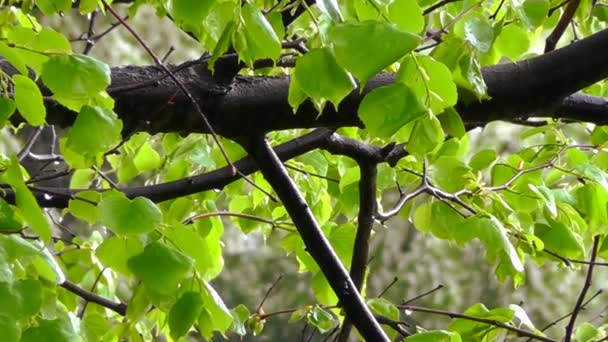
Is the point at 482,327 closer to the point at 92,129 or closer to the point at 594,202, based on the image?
the point at 594,202

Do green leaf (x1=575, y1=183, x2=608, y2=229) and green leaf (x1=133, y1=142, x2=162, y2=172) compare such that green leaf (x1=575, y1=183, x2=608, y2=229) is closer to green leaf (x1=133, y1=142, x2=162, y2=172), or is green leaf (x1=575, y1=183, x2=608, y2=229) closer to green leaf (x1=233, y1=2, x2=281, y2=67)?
green leaf (x1=233, y1=2, x2=281, y2=67)

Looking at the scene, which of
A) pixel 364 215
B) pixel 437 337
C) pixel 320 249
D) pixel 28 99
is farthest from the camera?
pixel 364 215

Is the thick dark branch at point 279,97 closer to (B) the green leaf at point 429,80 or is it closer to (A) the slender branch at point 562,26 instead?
(A) the slender branch at point 562,26

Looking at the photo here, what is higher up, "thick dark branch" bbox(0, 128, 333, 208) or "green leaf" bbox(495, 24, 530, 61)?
"green leaf" bbox(495, 24, 530, 61)

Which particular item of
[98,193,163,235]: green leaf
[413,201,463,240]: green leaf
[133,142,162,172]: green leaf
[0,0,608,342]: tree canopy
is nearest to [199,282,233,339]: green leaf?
[0,0,608,342]: tree canopy

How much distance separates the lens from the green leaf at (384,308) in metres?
1.54

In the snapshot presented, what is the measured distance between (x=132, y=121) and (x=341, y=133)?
1.74ft

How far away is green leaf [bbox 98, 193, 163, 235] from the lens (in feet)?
3.16

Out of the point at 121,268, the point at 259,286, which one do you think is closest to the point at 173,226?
the point at 121,268

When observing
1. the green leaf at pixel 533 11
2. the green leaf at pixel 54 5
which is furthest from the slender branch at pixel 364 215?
the green leaf at pixel 54 5

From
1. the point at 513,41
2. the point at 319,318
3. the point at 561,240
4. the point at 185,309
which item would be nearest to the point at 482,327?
the point at 561,240

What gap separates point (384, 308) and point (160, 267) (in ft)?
2.11

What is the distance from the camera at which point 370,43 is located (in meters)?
0.76

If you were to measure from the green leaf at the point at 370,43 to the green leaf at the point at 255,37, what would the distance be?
90 mm
